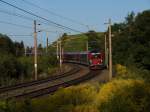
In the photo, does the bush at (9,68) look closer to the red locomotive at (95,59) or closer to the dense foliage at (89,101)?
the red locomotive at (95,59)

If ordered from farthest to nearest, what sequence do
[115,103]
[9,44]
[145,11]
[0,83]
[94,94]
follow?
[9,44]
[145,11]
[0,83]
[94,94]
[115,103]

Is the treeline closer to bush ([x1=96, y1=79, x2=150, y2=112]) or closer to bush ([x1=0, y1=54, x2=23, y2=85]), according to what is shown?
bush ([x1=0, y1=54, x2=23, y2=85])

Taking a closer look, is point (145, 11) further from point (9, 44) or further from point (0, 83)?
point (9, 44)

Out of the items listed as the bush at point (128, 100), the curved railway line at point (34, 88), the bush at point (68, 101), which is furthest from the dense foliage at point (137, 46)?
the bush at point (128, 100)

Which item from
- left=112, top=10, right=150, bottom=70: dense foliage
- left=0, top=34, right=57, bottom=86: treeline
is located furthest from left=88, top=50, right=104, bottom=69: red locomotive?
left=0, top=34, right=57, bottom=86: treeline

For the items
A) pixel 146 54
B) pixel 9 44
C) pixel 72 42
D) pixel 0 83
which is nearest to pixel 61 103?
pixel 0 83

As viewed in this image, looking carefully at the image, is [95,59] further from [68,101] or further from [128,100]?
[128,100]

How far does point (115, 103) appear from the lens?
15.8 meters

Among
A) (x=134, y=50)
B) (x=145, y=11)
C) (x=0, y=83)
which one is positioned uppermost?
(x=145, y=11)

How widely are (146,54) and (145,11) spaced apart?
1126 centimetres

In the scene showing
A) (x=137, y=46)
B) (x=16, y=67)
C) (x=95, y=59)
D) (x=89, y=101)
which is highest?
(x=137, y=46)

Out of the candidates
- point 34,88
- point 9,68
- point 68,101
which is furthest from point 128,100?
point 9,68

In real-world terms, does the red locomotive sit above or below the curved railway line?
above

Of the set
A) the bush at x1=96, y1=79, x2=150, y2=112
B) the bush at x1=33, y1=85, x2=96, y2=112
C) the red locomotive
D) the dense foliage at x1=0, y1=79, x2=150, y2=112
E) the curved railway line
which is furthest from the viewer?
the red locomotive
